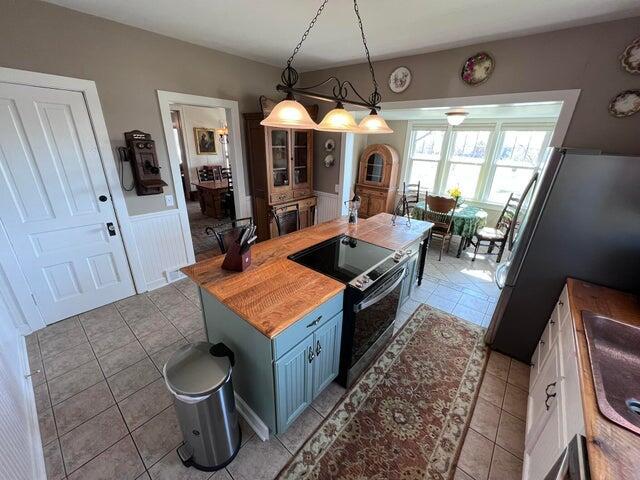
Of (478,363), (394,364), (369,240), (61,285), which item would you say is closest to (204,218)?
(61,285)

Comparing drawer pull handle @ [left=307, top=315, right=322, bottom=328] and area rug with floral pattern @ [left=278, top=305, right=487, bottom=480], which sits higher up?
drawer pull handle @ [left=307, top=315, right=322, bottom=328]

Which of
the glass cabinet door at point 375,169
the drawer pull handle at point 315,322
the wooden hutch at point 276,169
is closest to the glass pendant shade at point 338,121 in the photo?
the drawer pull handle at point 315,322

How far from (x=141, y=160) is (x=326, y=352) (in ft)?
8.29

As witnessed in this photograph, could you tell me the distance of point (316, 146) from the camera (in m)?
4.06

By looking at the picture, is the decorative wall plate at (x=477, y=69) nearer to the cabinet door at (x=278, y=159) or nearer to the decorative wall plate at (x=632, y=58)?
the decorative wall plate at (x=632, y=58)

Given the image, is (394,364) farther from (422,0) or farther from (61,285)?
(61,285)

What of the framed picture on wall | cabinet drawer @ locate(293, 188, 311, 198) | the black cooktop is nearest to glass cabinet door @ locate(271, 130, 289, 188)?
cabinet drawer @ locate(293, 188, 311, 198)

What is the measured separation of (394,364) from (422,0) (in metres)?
2.68

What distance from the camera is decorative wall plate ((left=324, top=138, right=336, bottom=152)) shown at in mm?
3843

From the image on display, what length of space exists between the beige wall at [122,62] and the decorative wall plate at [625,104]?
3.56 meters

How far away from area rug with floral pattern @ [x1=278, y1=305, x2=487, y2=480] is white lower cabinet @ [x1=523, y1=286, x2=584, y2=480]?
0.36 metres

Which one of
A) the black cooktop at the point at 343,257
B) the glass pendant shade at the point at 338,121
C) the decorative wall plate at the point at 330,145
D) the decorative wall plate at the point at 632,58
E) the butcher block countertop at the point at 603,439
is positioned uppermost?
the decorative wall plate at the point at 632,58

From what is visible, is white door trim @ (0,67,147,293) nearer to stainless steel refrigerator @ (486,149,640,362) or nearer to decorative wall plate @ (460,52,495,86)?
decorative wall plate @ (460,52,495,86)

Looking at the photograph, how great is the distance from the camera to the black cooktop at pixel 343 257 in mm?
1805
